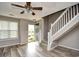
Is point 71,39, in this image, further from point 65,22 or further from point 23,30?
point 23,30

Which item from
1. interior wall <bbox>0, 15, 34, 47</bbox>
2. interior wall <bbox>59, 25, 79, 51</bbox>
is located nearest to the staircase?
interior wall <bbox>59, 25, 79, 51</bbox>

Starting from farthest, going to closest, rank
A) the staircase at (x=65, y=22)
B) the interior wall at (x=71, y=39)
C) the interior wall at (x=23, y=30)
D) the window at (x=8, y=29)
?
1. the interior wall at (x=23, y=30)
2. the window at (x=8, y=29)
3. the interior wall at (x=71, y=39)
4. the staircase at (x=65, y=22)

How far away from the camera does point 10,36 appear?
7.12 m

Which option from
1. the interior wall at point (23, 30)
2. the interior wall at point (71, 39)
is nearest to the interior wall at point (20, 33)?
the interior wall at point (23, 30)

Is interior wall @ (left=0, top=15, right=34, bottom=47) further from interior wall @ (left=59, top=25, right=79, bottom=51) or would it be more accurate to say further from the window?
interior wall @ (left=59, top=25, right=79, bottom=51)

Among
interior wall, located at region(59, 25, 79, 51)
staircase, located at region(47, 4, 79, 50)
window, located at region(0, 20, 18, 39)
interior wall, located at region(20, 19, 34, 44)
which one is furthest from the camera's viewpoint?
interior wall, located at region(20, 19, 34, 44)

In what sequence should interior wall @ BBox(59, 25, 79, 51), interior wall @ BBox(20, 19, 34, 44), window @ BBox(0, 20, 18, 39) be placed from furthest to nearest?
interior wall @ BBox(20, 19, 34, 44)
window @ BBox(0, 20, 18, 39)
interior wall @ BBox(59, 25, 79, 51)

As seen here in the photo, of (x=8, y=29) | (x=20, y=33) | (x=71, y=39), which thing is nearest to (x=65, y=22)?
(x=71, y=39)

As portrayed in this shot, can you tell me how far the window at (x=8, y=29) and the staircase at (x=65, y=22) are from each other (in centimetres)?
384

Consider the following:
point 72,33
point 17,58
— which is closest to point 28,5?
point 17,58

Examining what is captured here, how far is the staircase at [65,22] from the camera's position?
3975mm

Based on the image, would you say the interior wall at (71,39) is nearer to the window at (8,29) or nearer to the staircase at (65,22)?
the staircase at (65,22)

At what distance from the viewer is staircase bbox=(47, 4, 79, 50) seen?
13.0 ft

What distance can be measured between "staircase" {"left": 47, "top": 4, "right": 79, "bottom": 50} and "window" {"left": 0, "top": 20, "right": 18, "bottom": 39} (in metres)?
3.84
